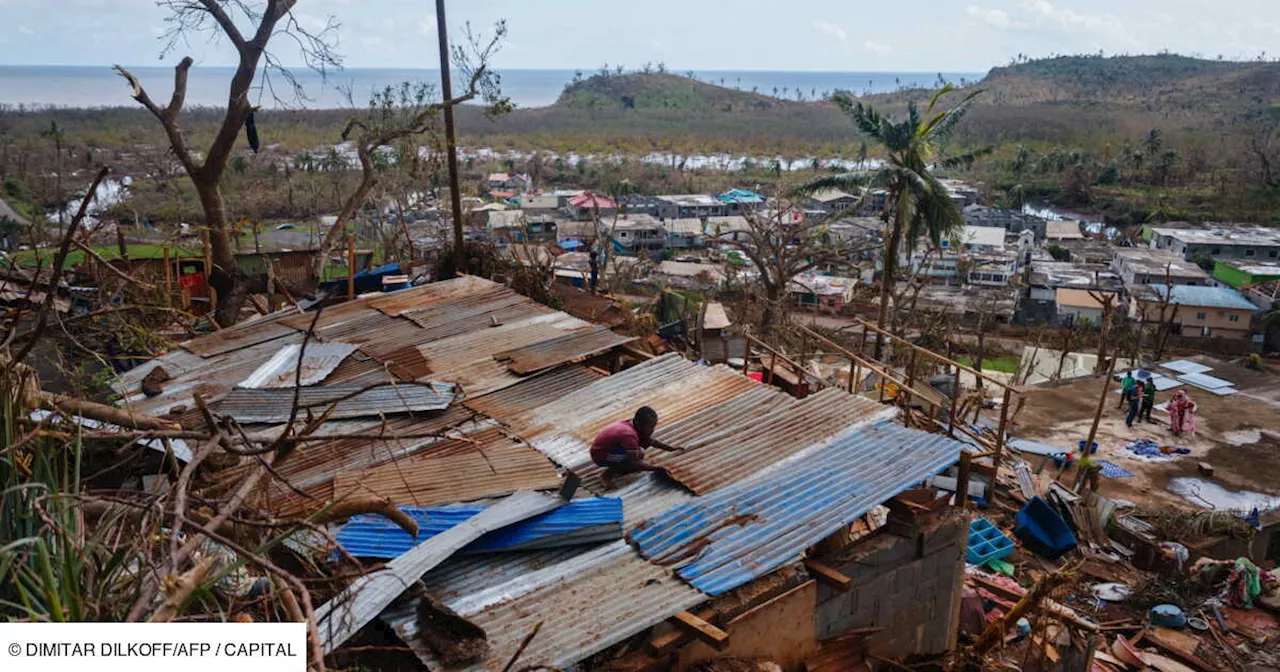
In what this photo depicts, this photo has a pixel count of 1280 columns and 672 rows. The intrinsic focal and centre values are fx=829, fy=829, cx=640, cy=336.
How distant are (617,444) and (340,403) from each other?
294 centimetres

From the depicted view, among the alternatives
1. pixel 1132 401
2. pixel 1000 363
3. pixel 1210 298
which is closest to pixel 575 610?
pixel 1132 401

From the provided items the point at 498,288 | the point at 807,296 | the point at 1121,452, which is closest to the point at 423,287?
the point at 498,288

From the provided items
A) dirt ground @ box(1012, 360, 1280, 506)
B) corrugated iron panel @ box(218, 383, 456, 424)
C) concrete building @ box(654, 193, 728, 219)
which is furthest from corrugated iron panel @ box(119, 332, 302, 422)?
concrete building @ box(654, 193, 728, 219)

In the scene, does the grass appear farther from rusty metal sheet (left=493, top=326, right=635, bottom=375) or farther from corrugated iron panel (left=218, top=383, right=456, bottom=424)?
corrugated iron panel (left=218, top=383, right=456, bottom=424)

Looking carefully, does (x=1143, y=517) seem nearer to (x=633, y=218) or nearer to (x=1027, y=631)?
(x=1027, y=631)

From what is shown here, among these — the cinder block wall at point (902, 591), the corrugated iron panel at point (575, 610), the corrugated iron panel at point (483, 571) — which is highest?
the corrugated iron panel at point (483, 571)

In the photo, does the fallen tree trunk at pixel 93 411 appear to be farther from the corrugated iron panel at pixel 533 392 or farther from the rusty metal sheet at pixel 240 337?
the rusty metal sheet at pixel 240 337

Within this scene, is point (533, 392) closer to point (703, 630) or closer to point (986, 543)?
point (703, 630)

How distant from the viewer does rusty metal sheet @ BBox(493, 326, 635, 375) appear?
8664 mm

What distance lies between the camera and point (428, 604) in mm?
4555

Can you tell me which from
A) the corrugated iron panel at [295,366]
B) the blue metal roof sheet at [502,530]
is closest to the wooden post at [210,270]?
the corrugated iron panel at [295,366]

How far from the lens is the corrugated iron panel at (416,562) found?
14.4 feet

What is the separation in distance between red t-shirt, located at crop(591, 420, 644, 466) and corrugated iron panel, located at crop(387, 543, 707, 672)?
1.03m

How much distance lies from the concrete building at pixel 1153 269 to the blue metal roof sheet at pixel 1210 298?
8.52 feet
